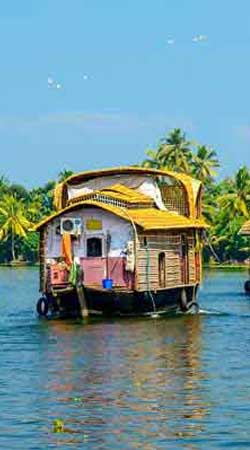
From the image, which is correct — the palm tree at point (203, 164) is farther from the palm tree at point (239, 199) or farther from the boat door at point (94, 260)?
the boat door at point (94, 260)

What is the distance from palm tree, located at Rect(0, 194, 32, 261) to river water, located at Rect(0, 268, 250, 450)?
2429 inches

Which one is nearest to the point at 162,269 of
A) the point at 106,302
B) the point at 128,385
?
the point at 106,302

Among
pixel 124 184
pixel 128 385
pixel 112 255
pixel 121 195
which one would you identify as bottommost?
pixel 128 385

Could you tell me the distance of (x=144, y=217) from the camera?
31.9 m

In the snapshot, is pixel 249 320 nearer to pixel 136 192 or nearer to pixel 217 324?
pixel 217 324

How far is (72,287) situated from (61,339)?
3985 millimetres

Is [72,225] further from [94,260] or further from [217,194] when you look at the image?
[217,194]

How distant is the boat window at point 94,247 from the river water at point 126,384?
1899mm

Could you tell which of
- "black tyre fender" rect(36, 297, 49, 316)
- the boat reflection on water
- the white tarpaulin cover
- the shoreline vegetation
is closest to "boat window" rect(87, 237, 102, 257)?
"black tyre fender" rect(36, 297, 49, 316)

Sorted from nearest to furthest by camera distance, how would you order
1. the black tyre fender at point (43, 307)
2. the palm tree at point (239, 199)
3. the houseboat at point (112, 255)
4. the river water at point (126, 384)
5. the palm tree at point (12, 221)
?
the river water at point (126, 384) < the houseboat at point (112, 255) < the black tyre fender at point (43, 307) < the palm tree at point (239, 199) < the palm tree at point (12, 221)

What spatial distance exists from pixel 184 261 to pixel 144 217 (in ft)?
11.3

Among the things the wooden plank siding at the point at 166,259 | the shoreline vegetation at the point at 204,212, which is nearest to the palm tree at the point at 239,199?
the shoreline vegetation at the point at 204,212

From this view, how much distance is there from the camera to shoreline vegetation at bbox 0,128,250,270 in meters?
82.1

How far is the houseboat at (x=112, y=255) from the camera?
30.8m
